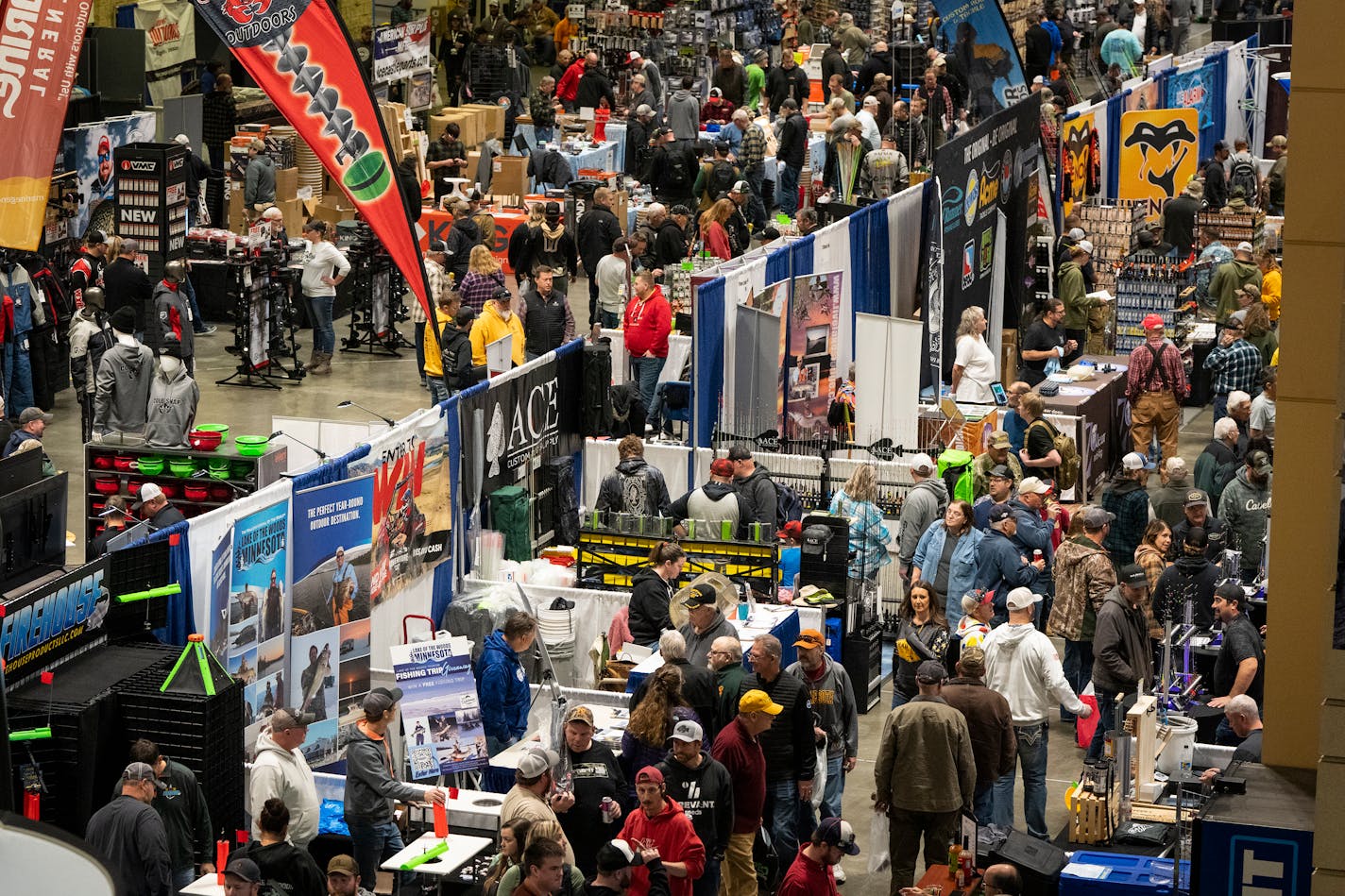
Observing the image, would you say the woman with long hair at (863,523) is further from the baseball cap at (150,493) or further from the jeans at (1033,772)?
the baseball cap at (150,493)

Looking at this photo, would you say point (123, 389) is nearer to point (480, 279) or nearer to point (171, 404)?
point (171, 404)

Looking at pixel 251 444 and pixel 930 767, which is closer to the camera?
pixel 930 767

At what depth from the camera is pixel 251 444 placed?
11859mm

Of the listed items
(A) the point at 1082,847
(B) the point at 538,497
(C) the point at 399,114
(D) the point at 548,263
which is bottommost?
(A) the point at 1082,847

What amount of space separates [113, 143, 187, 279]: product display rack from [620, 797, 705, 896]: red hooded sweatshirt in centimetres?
1255

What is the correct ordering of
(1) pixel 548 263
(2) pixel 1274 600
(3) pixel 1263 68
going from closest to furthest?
(2) pixel 1274 600, (1) pixel 548 263, (3) pixel 1263 68

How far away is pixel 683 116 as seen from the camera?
87.0 ft

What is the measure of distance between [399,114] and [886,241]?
9.53 metres

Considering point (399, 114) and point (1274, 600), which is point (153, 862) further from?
point (399, 114)

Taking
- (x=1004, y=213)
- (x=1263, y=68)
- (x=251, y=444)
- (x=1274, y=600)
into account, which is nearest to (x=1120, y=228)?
(x=1004, y=213)

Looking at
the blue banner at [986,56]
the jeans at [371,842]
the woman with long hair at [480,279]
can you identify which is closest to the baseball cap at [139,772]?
the jeans at [371,842]

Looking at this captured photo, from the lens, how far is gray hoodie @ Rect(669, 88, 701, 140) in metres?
26.5

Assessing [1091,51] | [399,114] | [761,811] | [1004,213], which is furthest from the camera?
[1091,51]

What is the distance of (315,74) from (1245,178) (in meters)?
18.7
